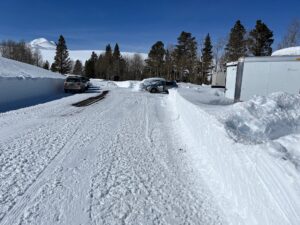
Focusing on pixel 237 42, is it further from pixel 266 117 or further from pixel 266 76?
pixel 266 117

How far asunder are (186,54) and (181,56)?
121 cm

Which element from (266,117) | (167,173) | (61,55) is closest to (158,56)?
(61,55)

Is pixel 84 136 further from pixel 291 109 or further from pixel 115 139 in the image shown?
pixel 291 109

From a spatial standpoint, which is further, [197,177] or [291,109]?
[291,109]

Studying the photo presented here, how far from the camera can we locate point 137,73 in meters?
83.1

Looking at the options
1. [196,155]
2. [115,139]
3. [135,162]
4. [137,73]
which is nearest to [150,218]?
[135,162]

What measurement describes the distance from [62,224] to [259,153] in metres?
2.61

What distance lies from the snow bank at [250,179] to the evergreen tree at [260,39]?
41.2 meters

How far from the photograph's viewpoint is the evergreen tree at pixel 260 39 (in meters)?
39.9

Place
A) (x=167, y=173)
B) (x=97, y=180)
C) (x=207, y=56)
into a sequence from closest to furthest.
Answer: (x=97, y=180) → (x=167, y=173) → (x=207, y=56)

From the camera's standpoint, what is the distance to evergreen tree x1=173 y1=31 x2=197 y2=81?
2151 inches

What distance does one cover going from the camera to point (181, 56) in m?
55.3

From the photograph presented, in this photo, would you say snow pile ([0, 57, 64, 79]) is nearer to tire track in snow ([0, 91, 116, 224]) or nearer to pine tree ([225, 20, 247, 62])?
tire track in snow ([0, 91, 116, 224])

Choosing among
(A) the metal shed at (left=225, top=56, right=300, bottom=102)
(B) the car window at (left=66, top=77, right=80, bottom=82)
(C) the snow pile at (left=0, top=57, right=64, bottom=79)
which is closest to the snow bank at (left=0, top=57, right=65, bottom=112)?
(C) the snow pile at (left=0, top=57, right=64, bottom=79)
